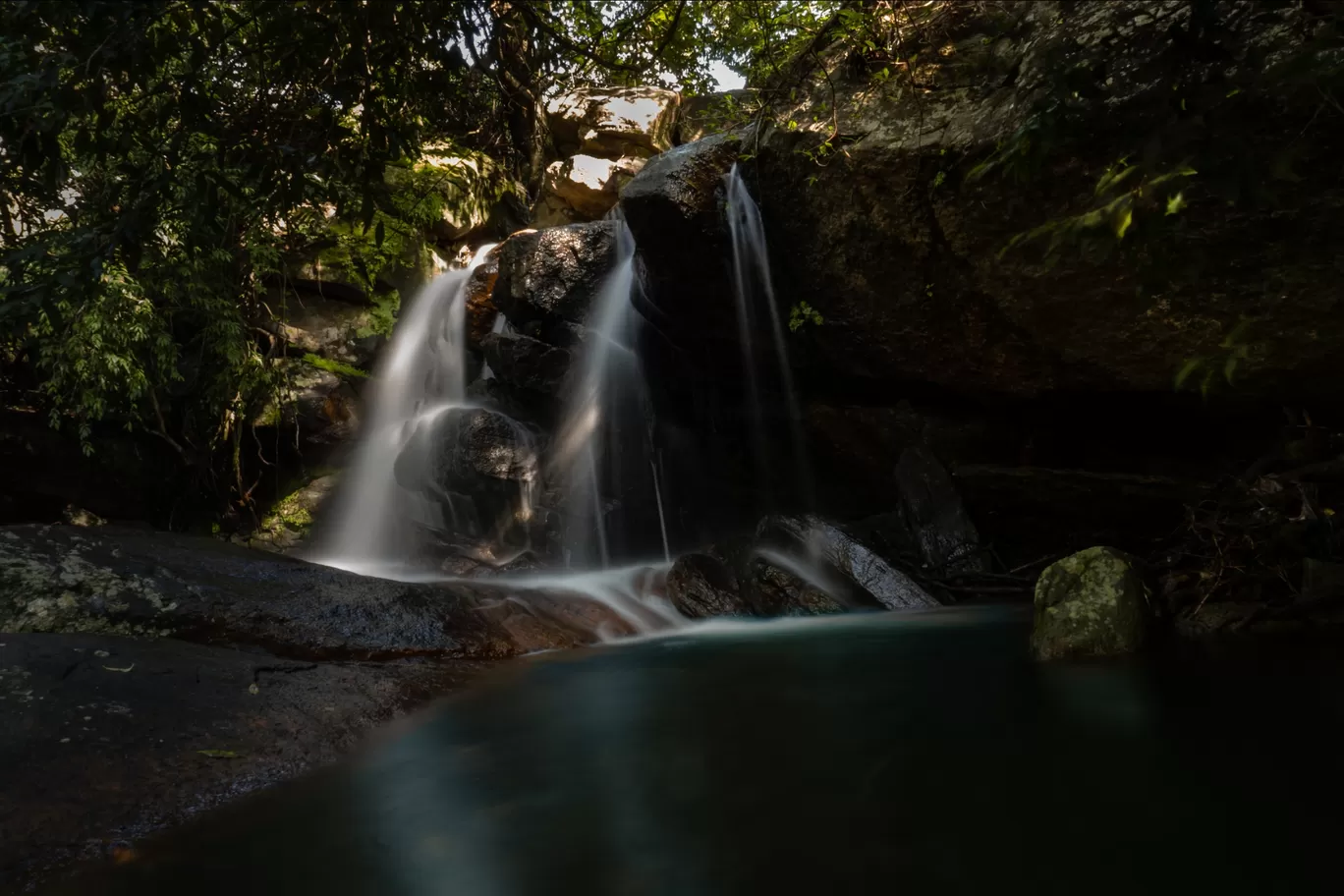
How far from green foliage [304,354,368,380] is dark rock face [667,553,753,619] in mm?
7733

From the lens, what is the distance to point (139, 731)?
3271 mm

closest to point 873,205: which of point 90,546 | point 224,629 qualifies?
point 224,629

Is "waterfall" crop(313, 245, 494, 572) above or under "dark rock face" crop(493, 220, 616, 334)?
under

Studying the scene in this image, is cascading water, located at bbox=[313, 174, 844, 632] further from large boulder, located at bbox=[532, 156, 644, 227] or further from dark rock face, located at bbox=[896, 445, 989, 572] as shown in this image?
large boulder, located at bbox=[532, 156, 644, 227]

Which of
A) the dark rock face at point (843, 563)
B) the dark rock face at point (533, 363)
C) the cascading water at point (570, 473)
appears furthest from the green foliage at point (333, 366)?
the dark rock face at point (843, 563)

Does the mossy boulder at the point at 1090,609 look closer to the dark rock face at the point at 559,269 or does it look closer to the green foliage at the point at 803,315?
the green foliage at the point at 803,315

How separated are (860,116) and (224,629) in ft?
21.8

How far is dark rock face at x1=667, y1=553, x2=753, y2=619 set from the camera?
25.2 feet

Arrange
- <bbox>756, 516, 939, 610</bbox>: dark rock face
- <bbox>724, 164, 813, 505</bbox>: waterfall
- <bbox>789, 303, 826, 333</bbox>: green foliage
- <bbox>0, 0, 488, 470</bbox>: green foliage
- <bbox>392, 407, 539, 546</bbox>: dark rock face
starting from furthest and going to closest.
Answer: <bbox>392, 407, 539, 546</bbox>: dark rock face < <bbox>789, 303, 826, 333</bbox>: green foliage < <bbox>724, 164, 813, 505</bbox>: waterfall < <bbox>756, 516, 939, 610</bbox>: dark rock face < <bbox>0, 0, 488, 470</bbox>: green foliage

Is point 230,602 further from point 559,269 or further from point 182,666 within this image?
point 559,269

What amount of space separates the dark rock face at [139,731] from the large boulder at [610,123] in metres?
15.6

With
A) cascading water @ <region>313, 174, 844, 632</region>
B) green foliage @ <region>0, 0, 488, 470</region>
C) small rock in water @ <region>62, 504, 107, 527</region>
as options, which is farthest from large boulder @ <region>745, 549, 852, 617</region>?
small rock in water @ <region>62, 504, 107, 527</region>

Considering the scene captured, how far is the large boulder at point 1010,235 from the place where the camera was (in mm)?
5086

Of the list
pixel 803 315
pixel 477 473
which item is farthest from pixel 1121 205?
pixel 477 473
